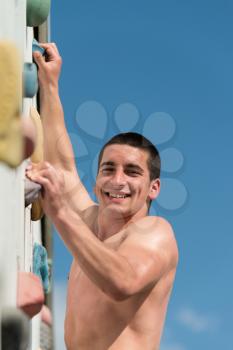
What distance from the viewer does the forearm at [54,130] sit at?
402cm

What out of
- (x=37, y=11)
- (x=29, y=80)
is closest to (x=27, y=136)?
(x=29, y=80)

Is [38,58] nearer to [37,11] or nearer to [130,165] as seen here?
[37,11]

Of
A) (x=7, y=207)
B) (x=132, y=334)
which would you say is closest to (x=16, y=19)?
(x=7, y=207)

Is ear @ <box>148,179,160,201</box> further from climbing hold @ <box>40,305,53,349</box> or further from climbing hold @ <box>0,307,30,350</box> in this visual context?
climbing hold @ <box>0,307,30,350</box>

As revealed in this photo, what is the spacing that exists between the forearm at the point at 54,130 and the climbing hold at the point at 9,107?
6.33 ft

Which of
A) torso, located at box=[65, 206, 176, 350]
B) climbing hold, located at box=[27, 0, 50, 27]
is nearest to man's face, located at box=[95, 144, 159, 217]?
torso, located at box=[65, 206, 176, 350]

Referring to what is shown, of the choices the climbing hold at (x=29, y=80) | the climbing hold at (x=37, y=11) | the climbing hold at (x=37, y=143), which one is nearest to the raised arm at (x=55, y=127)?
the climbing hold at (x=37, y=143)

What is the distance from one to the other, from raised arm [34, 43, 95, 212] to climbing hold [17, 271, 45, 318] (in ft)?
5.15

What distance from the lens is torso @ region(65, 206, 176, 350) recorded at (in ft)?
12.0

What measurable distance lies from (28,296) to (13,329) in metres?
0.28

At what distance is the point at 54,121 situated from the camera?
406 cm

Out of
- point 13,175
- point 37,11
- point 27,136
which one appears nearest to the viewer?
point 27,136

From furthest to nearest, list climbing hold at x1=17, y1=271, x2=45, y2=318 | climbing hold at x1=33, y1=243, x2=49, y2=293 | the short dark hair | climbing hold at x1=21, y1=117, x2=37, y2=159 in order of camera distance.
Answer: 1. climbing hold at x1=33, y1=243, x2=49, y2=293
2. the short dark hair
3. climbing hold at x1=17, y1=271, x2=45, y2=318
4. climbing hold at x1=21, y1=117, x2=37, y2=159

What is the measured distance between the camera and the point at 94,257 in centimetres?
307
